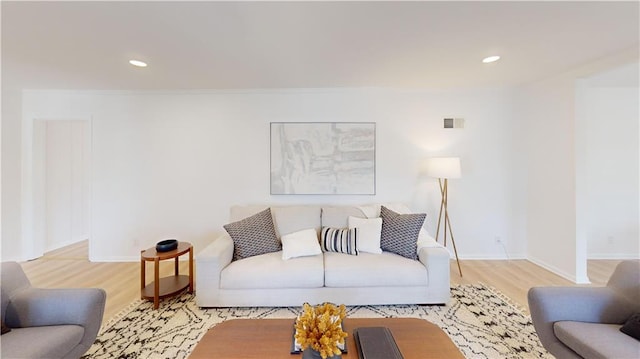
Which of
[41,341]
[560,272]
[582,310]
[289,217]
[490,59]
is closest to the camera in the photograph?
[41,341]

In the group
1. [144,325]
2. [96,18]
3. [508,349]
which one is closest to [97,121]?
[96,18]

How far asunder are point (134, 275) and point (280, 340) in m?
2.76

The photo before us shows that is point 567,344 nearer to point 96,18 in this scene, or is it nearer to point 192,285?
point 192,285

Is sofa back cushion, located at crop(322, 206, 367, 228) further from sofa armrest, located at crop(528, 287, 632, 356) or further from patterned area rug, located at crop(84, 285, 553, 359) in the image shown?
sofa armrest, located at crop(528, 287, 632, 356)

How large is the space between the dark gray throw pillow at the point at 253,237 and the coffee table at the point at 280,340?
1.06 m

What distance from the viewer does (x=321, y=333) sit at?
1.18 meters

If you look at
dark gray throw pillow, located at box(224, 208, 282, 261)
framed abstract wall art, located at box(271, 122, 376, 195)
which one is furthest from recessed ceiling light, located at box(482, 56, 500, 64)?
dark gray throw pillow, located at box(224, 208, 282, 261)

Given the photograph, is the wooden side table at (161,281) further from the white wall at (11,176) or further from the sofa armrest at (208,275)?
the white wall at (11,176)

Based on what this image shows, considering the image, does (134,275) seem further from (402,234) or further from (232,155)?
(402,234)

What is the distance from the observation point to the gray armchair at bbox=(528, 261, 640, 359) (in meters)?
1.48

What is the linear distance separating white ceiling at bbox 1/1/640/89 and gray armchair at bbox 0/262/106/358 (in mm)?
1828

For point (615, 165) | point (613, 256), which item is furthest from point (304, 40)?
point (613, 256)

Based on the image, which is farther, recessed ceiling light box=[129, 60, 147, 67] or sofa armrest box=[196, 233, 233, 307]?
recessed ceiling light box=[129, 60, 147, 67]

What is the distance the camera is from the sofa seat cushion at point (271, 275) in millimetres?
2420
